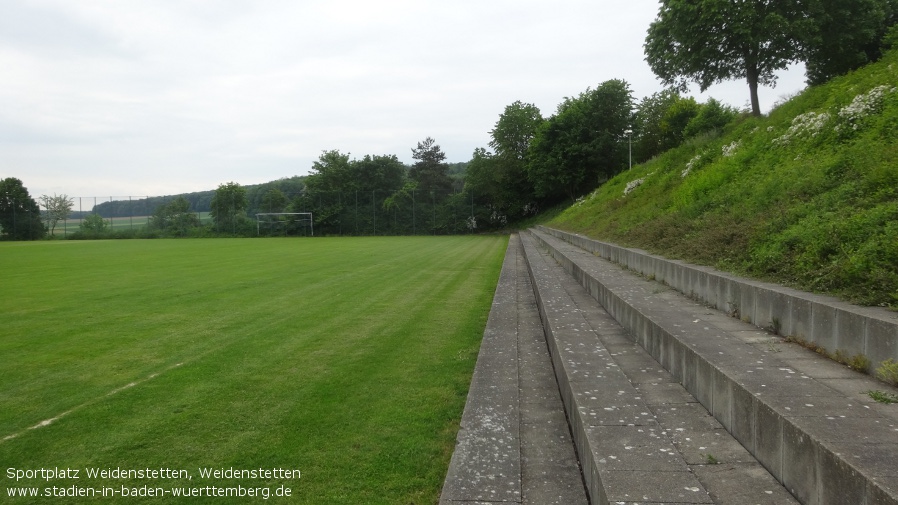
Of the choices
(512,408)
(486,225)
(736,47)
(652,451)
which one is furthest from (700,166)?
(486,225)

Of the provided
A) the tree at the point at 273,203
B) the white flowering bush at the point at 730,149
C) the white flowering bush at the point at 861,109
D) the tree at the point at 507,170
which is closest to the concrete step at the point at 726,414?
the white flowering bush at the point at 861,109

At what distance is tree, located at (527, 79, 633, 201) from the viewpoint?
4275 centimetres

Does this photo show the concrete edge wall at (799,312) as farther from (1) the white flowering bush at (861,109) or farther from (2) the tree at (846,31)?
(2) the tree at (846,31)

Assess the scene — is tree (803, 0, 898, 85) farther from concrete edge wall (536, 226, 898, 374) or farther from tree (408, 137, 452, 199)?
tree (408, 137, 452, 199)

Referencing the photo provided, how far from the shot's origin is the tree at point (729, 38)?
49.2ft

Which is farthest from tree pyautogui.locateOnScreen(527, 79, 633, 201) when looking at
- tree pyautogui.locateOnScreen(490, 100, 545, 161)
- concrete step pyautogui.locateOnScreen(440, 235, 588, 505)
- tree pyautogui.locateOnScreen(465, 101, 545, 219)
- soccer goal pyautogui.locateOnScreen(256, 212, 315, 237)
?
concrete step pyautogui.locateOnScreen(440, 235, 588, 505)

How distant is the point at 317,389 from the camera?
178 inches

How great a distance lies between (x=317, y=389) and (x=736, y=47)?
55.3 ft

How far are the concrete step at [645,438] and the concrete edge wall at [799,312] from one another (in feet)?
2.56

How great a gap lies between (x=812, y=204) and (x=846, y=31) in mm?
13917

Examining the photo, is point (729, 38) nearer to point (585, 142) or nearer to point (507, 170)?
point (585, 142)

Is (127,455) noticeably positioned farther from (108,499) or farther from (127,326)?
(127,326)

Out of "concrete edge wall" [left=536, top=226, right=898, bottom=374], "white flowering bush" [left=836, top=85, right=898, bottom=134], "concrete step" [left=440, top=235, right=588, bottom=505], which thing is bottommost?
"concrete step" [left=440, top=235, right=588, bottom=505]

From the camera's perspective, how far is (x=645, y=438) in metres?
2.56
